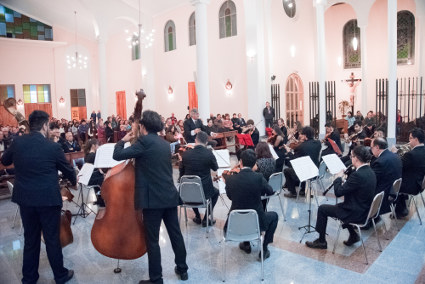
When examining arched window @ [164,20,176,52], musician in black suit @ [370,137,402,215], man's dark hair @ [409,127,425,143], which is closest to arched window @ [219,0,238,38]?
arched window @ [164,20,176,52]

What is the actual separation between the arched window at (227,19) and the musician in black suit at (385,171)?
12.1 meters

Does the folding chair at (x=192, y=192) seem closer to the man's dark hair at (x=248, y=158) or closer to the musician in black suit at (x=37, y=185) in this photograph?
the man's dark hair at (x=248, y=158)

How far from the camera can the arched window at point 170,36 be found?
61.3 feet

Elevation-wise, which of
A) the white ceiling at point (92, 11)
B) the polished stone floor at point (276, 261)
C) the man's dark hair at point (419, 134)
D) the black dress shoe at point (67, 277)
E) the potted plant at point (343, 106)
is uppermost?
the white ceiling at point (92, 11)

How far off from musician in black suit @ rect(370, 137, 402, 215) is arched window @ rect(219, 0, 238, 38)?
1206 cm

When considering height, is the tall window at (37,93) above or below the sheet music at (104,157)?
above

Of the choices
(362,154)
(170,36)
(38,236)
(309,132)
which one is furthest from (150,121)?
(170,36)

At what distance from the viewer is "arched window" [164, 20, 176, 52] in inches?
736

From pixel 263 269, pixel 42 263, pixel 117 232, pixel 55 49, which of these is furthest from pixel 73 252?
pixel 55 49

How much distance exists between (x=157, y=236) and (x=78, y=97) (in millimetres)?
21880

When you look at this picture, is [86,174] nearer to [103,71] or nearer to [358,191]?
[358,191]

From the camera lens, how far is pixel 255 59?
48.6 ft

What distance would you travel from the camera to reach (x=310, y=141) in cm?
659

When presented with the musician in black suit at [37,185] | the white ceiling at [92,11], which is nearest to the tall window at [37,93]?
the white ceiling at [92,11]
